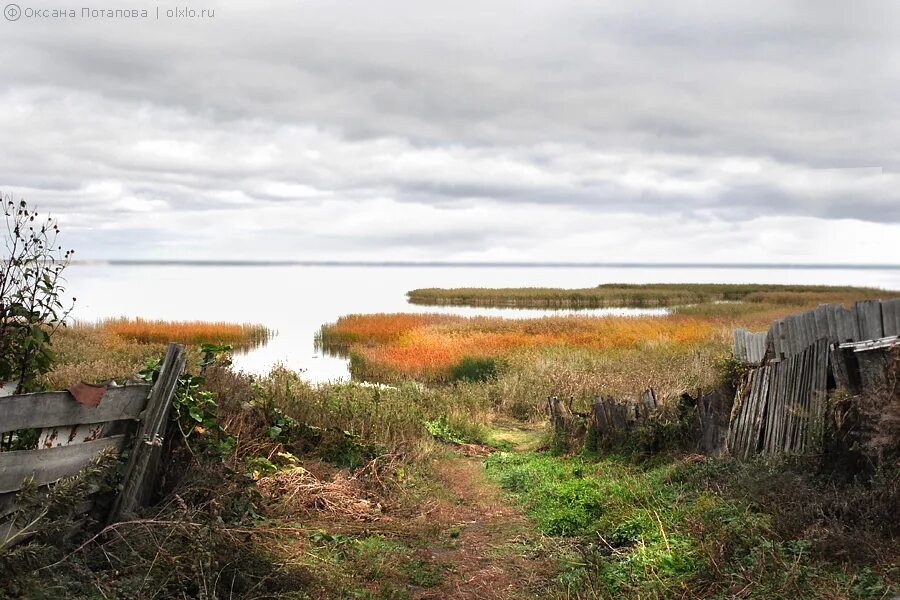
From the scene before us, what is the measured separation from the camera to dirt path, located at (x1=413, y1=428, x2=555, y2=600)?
574 cm

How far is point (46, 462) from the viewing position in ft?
15.2

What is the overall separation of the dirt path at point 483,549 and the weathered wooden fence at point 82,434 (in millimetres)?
2293

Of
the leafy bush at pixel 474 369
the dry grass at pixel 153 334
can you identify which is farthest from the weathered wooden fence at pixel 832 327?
the dry grass at pixel 153 334

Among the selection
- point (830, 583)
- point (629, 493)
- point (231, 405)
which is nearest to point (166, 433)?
point (231, 405)

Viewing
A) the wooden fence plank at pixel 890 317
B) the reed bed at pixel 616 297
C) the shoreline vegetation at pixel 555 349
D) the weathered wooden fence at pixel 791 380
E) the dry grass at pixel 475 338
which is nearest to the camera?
the wooden fence plank at pixel 890 317

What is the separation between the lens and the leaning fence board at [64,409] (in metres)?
4.42

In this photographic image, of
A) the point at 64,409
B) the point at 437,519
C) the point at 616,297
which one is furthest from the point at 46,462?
the point at 616,297

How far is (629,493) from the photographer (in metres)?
7.39

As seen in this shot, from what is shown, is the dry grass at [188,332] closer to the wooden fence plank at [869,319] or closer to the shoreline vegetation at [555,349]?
the shoreline vegetation at [555,349]

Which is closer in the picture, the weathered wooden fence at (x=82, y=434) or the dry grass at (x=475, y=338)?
the weathered wooden fence at (x=82, y=434)

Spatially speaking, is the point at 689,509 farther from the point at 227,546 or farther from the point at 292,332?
the point at 292,332

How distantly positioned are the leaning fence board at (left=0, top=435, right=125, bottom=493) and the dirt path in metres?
2.57

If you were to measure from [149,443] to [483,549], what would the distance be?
306 centimetres

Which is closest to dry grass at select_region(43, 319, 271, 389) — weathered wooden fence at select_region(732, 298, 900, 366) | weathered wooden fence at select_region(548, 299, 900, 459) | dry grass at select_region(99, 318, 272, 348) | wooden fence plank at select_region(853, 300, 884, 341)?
dry grass at select_region(99, 318, 272, 348)
